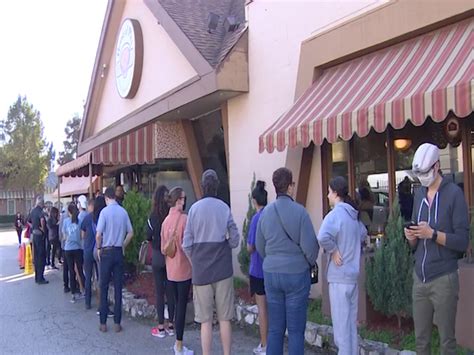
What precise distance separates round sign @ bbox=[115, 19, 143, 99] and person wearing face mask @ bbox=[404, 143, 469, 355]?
33.0ft

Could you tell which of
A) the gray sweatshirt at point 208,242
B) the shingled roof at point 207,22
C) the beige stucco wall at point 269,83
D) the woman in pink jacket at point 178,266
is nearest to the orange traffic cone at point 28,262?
the beige stucco wall at point 269,83

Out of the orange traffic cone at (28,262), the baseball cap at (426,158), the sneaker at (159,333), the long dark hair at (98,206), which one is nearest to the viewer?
the baseball cap at (426,158)

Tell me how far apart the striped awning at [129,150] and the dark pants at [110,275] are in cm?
380

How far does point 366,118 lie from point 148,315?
4586 mm

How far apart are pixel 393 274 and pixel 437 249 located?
140 centimetres

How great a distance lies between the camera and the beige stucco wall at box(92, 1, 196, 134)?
10984 mm

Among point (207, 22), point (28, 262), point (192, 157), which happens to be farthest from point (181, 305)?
point (28, 262)

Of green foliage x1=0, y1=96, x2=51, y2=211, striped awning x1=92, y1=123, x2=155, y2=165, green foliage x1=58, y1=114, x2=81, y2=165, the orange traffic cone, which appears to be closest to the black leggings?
striped awning x1=92, y1=123, x2=155, y2=165

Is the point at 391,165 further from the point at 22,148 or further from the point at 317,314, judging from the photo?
the point at 22,148

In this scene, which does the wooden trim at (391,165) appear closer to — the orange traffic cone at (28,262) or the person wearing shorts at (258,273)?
the person wearing shorts at (258,273)

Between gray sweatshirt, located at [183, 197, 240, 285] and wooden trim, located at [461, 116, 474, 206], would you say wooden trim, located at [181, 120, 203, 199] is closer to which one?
gray sweatshirt, located at [183, 197, 240, 285]

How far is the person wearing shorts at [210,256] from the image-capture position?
524 cm

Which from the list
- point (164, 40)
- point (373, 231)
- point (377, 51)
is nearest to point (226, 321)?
point (373, 231)

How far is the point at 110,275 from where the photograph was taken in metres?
7.30
